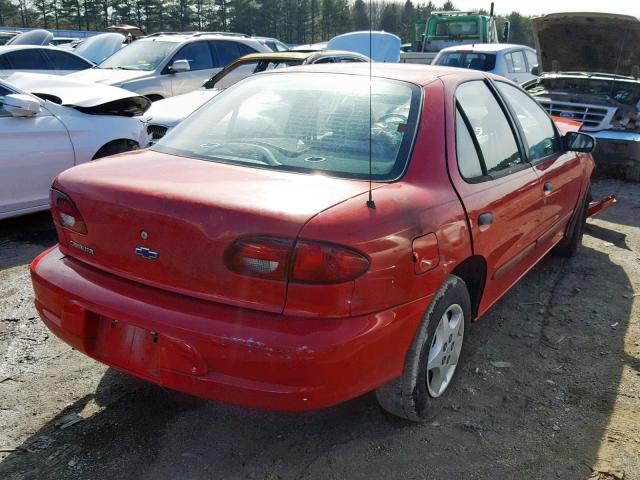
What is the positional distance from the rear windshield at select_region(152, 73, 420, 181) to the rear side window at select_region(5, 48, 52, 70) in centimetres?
856

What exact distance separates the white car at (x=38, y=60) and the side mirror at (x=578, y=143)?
8.83 m

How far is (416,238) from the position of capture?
7.72 feet

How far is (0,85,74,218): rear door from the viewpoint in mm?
4902

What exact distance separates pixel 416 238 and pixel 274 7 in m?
39.5

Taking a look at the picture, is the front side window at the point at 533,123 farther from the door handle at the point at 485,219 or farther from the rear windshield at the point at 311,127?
the rear windshield at the point at 311,127

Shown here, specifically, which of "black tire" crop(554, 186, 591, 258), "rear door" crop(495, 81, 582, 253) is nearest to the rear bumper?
"rear door" crop(495, 81, 582, 253)

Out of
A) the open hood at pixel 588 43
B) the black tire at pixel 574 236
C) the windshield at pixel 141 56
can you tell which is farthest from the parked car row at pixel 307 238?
the windshield at pixel 141 56

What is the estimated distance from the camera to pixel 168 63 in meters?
9.59

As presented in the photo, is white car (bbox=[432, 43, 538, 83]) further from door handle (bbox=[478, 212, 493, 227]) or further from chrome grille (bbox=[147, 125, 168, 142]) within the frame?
door handle (bbox=[478, 212, 493, 227])

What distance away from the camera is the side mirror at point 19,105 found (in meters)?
4.95

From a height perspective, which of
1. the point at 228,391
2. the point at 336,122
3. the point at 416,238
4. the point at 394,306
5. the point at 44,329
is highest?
the point at 336,122

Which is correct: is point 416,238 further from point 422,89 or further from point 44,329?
point 44,329

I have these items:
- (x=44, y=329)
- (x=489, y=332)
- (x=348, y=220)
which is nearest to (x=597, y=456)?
(x=489, y=332)

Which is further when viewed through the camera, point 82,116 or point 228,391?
point 82,116
